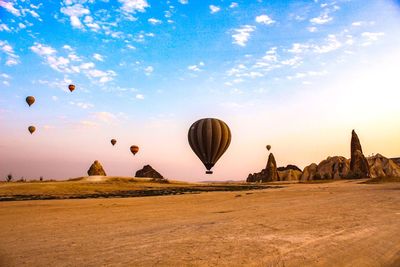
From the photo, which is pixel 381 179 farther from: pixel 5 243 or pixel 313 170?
pixel 5 243

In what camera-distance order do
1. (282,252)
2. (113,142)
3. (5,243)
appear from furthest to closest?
(113,142)
(5,243)
(282,252)

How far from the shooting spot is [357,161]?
A: 69.8m

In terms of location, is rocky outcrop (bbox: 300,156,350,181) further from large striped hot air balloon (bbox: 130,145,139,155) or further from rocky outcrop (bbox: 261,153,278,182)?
large striped hot air balloon (bbox: 130,145,139,155)

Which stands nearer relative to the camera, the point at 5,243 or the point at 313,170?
the point at 5,243

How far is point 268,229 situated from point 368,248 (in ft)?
8.69

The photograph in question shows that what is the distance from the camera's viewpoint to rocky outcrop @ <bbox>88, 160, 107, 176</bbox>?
217 feet

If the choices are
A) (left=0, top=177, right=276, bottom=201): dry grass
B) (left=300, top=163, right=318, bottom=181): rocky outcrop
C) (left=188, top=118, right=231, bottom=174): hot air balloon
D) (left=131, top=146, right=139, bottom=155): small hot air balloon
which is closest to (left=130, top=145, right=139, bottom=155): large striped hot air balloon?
(left=131, top=146, right=139, bottom=155): small hot air balloon

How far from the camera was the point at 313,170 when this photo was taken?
9181cm

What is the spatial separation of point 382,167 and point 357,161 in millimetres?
21888

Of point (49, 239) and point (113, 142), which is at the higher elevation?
point (113, 142)

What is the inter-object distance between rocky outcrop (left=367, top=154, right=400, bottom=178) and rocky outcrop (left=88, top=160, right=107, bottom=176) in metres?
67.3

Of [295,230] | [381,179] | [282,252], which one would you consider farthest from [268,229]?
[381,179]

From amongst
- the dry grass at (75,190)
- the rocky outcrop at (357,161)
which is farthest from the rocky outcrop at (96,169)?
the rocky outcrop at (357,161)

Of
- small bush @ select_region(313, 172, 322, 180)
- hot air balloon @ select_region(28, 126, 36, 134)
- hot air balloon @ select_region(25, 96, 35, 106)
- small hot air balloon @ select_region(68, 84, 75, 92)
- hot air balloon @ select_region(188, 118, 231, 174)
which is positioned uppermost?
small hot air balloon @ select_region(68, 84, 75, 92)
